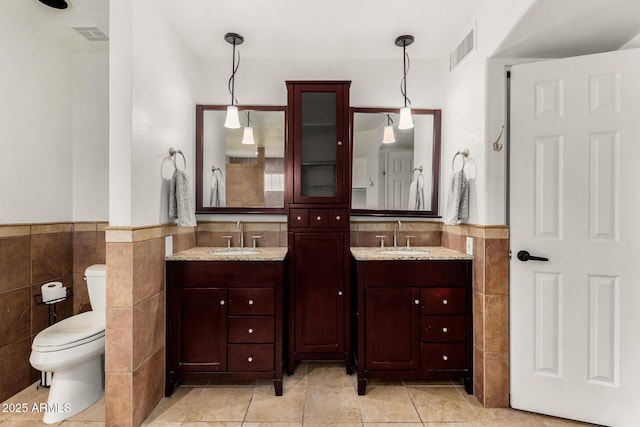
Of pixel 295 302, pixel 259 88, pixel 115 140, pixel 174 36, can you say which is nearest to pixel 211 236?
pixel 295 302

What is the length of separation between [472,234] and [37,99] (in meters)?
3.15

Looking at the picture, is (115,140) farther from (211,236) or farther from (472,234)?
(472,234)

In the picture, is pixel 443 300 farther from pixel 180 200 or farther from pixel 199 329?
pixel 180 200

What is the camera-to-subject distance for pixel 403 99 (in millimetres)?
2736

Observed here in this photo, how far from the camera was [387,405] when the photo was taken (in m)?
2.03

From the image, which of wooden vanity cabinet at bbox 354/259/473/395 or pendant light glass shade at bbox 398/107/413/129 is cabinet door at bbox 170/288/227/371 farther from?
pendant light glass shade at bbox 398/107/413/129

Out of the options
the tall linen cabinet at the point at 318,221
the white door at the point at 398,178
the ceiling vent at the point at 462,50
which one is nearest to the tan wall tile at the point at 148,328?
the tall linen cabinet at the point at 318,221

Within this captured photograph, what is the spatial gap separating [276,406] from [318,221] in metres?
1.22

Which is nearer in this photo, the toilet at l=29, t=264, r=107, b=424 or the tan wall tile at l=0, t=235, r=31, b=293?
the toilet at l=29, t=264, r=107, b=424

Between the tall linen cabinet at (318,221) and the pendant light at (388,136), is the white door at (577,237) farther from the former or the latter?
the tall linen cabinet at (318,221)

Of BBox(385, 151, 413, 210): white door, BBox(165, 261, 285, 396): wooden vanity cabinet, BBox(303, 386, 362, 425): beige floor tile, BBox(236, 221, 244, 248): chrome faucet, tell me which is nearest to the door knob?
BBox(385, 151, 413, 210): white door

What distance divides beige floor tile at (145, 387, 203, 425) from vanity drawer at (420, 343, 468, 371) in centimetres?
152

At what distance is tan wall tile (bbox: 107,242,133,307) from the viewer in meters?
1.75

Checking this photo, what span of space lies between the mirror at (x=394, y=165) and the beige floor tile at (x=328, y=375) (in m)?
1.23
